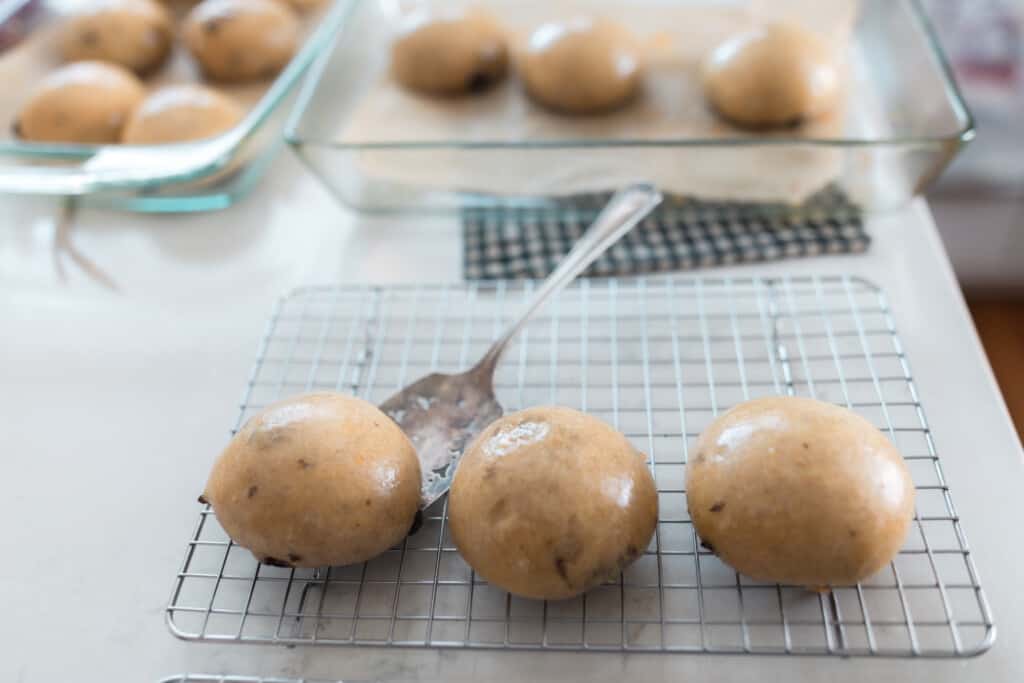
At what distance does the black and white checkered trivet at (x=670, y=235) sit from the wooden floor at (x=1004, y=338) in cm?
39

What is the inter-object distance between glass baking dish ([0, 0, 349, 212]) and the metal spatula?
430 millimetres

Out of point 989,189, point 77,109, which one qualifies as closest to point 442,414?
point 77,109

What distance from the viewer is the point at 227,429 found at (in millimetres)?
803

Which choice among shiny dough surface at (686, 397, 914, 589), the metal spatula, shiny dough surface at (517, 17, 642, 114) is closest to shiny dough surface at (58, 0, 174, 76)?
shiny dough surface at (517, 17, 642, 114)

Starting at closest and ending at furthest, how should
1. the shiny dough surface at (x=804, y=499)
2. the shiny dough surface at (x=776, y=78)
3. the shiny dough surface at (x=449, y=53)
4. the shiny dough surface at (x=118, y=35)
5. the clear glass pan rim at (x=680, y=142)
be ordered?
the shiny dough surface at (x=804, y=499)
the clear glass pan rim at (x=680, y=142)
the shiny dough surface at (x=776, y=78)
the shiny dough surface at (x=449, y=53)
the shiny dough surface at (x=118, y=35)

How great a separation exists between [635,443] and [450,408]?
0.16 meters

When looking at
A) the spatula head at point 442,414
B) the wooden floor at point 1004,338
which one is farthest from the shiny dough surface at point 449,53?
the wooden floor at point 1004,338

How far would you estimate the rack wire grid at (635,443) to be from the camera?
591mm

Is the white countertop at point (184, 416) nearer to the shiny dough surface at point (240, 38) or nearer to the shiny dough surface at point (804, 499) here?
the shiny dough surface at point (804, 499)

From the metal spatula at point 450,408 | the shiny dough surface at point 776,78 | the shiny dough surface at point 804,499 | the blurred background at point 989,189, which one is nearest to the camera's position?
the shiny dough surface at point 804,499

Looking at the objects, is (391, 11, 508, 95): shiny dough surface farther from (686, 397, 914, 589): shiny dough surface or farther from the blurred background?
the blurred background

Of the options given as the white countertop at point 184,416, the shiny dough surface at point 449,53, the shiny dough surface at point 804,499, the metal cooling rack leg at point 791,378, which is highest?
the shiny dough surface at point 804,499

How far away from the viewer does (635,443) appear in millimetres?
741

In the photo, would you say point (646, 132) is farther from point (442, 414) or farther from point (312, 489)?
point (312, 489)
